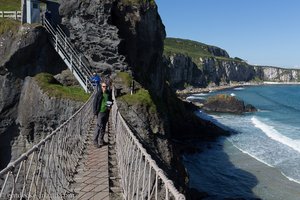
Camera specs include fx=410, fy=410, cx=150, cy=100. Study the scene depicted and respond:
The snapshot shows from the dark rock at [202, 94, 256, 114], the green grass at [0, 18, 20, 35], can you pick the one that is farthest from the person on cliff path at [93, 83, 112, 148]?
the dark rock at [202, 94, 256, 114]

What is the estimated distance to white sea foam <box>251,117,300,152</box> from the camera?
44.3m

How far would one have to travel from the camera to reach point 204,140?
1870 inches

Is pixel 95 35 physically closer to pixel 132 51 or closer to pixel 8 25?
pixel 8 25

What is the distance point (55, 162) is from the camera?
10055 mm

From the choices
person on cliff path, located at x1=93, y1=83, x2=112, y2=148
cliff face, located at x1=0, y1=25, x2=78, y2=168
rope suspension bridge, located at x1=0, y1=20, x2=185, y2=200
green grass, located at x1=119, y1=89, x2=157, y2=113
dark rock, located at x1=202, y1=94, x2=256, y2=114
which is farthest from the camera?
dark rock, located at x1=202, y1=94, x2=256, y2=114

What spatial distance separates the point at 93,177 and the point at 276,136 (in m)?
42.9

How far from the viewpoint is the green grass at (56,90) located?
19719 mm

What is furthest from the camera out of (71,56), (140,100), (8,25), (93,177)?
(71,56)

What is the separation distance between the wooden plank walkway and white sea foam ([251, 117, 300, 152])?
Result: 34.5 metres

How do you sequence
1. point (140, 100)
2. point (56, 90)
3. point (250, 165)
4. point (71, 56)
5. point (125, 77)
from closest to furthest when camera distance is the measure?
point (140, 100) < point (56, 90) < point (125, 77) < point (71, 56) < point (250, 165)

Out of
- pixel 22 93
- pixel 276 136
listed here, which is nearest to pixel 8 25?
pixel 22 93

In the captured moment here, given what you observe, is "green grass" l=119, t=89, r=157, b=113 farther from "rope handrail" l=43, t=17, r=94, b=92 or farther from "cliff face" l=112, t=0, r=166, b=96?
"cliff face" l=112, t=0, r=166, b=96

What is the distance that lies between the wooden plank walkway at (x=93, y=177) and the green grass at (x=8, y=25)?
42.0 feet

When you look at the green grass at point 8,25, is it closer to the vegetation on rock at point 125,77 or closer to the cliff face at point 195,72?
the vegetation on rock at point 125,77
